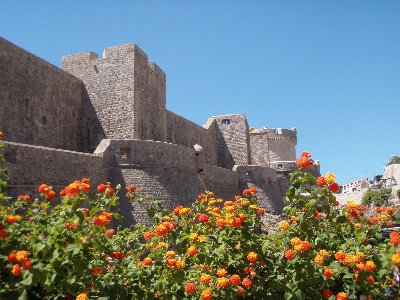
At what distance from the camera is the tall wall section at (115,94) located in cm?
1460

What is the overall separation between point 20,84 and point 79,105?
2910mm

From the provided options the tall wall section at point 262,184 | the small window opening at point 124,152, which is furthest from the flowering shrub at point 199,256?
the tall wall section at point 262,184

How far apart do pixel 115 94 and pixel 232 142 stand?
11.1 metres

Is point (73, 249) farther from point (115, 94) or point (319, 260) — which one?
point (115, 94)

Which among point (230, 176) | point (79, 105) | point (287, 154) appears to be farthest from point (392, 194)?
point (79, 105)

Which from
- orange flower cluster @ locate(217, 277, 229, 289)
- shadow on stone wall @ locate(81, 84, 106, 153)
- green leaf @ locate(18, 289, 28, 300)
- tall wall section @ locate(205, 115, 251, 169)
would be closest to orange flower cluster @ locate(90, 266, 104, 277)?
green leaf @ locate(18, 289, 28, 300)

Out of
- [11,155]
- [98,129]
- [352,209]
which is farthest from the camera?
[98,129]

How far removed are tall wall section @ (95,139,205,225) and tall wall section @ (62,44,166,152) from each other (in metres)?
1.88

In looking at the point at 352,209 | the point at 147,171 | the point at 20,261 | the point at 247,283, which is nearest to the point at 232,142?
the point at 147,171

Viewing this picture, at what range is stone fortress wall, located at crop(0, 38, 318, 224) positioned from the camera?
1030cm

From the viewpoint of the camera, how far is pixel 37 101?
518 inches

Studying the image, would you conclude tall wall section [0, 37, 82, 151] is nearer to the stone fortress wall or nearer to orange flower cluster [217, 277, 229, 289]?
the stone fortress wall

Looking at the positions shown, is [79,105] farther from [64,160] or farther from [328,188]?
[328,188]

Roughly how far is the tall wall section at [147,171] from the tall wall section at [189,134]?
244 inches
